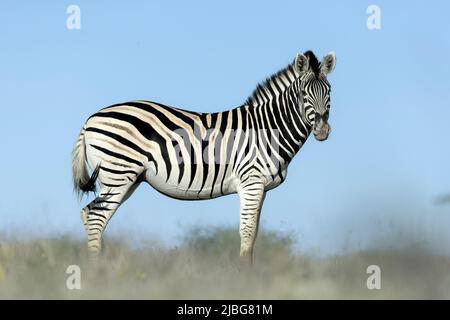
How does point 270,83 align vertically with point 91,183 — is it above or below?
above

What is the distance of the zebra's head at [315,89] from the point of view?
12.5 metres

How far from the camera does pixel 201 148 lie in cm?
1282

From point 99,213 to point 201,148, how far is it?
194 centimetres

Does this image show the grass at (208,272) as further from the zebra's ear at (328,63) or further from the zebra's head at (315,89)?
the zebra's ear at (328,63)

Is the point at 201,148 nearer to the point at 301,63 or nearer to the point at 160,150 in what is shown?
the point at 160,150

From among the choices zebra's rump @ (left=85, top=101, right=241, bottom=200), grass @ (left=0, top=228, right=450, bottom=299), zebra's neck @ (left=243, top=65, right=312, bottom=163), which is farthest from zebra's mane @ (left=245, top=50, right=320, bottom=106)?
grass @ (left=0, top=228, right=450, bottom=299)

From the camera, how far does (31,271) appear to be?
1189 centimetres

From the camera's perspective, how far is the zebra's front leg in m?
12.4

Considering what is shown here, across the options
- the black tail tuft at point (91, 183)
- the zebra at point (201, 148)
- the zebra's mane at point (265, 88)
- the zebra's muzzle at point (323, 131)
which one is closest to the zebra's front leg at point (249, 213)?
the zebra at point (201, 148)

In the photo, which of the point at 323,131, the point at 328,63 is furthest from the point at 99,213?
the point at 328,63

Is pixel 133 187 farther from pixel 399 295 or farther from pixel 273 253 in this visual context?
pixel 399 295

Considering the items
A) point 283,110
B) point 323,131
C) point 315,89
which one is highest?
point 315,89

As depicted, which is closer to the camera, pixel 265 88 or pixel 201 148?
pixel 201 148

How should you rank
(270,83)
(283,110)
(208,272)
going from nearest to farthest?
(208,272) < (283,110) < (270,83)
